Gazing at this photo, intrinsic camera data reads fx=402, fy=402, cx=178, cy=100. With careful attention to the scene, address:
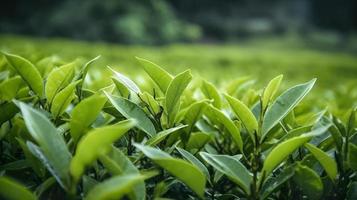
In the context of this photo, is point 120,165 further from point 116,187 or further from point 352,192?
point 352,192

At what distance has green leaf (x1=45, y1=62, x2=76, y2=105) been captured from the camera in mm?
1245

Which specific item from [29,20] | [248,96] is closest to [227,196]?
[248,96]

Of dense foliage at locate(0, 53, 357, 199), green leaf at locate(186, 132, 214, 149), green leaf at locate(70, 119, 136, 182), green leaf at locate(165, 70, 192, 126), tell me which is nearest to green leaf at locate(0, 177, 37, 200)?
dense foliage at locate(0, 53, 357, 199)

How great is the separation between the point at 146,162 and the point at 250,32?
27.7 metres

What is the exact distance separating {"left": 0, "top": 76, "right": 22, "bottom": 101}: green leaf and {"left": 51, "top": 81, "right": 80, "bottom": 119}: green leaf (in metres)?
0.16

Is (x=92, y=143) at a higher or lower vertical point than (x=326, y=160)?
higher

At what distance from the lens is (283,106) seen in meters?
1.21

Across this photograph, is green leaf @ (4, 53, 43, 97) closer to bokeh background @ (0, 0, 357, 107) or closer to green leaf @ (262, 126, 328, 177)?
green leaf @ (262, 126, 328, 177)

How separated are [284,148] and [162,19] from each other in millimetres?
18561

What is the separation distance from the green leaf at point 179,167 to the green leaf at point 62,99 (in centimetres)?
38

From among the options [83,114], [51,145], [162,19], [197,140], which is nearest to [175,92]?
[197,140]

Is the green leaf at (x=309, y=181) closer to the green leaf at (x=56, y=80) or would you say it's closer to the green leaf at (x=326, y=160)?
the green leaf at (x=326, y=160)

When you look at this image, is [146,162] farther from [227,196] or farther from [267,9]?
[267,9]

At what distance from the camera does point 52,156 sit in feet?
2.95
